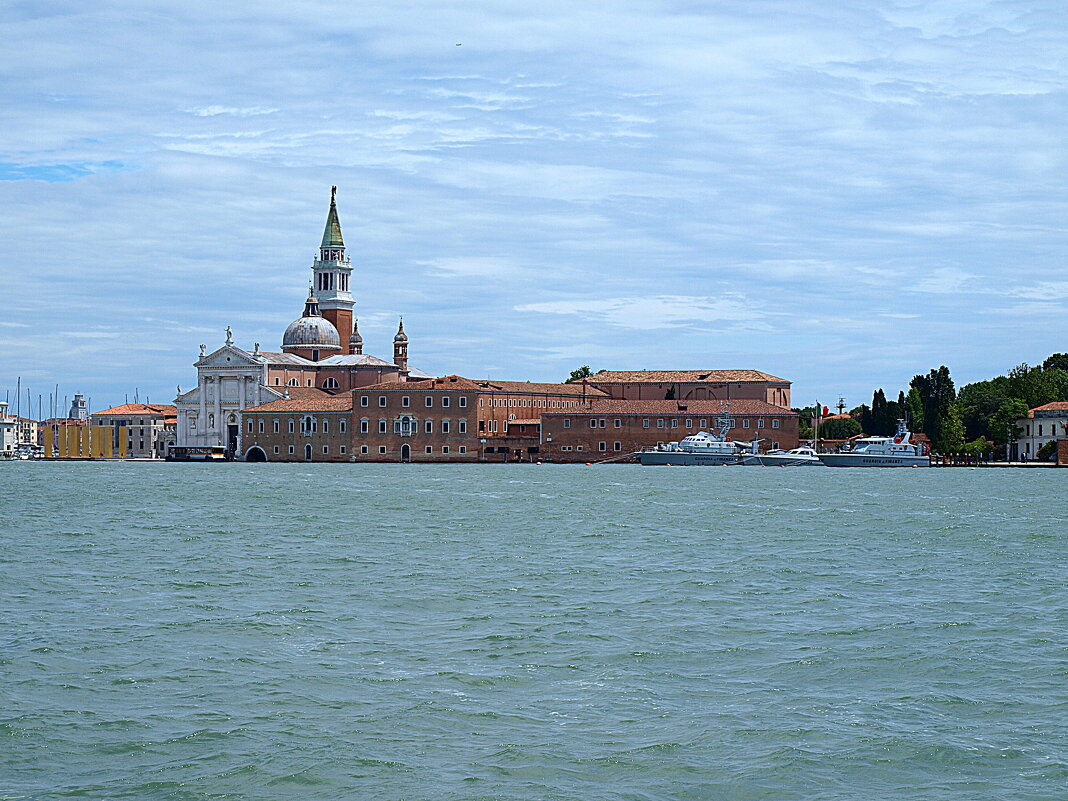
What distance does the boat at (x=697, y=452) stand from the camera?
70.6 m

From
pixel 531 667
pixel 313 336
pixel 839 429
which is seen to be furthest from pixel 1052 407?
pixel 531 667

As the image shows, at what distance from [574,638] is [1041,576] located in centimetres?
798

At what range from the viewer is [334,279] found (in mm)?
90062

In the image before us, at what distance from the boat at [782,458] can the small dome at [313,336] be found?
93.6 ft

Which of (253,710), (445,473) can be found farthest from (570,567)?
(445,473)

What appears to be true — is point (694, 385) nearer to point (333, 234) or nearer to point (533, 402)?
point (533, 402)

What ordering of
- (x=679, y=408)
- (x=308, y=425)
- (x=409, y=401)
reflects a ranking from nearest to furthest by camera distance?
(x=679, y=408)
(x=409, y=401)
(x=308, y=425)

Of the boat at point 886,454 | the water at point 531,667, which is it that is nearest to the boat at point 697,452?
the boat at point 886,454

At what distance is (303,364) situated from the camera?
85062mm

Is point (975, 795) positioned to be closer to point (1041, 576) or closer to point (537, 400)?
point (1041, 576)

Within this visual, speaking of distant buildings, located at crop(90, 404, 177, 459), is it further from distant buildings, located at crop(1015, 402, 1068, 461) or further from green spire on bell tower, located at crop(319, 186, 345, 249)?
distant buildings, located at crop(1015, 402, 1068, 461)

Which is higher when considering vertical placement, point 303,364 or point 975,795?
point 303,364

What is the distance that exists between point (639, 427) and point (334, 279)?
2585 centimetres

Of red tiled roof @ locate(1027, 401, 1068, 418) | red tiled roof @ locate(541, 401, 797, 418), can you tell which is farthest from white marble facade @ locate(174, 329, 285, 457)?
red tiled roof @ locate(1027, 401, 1068, 418)
